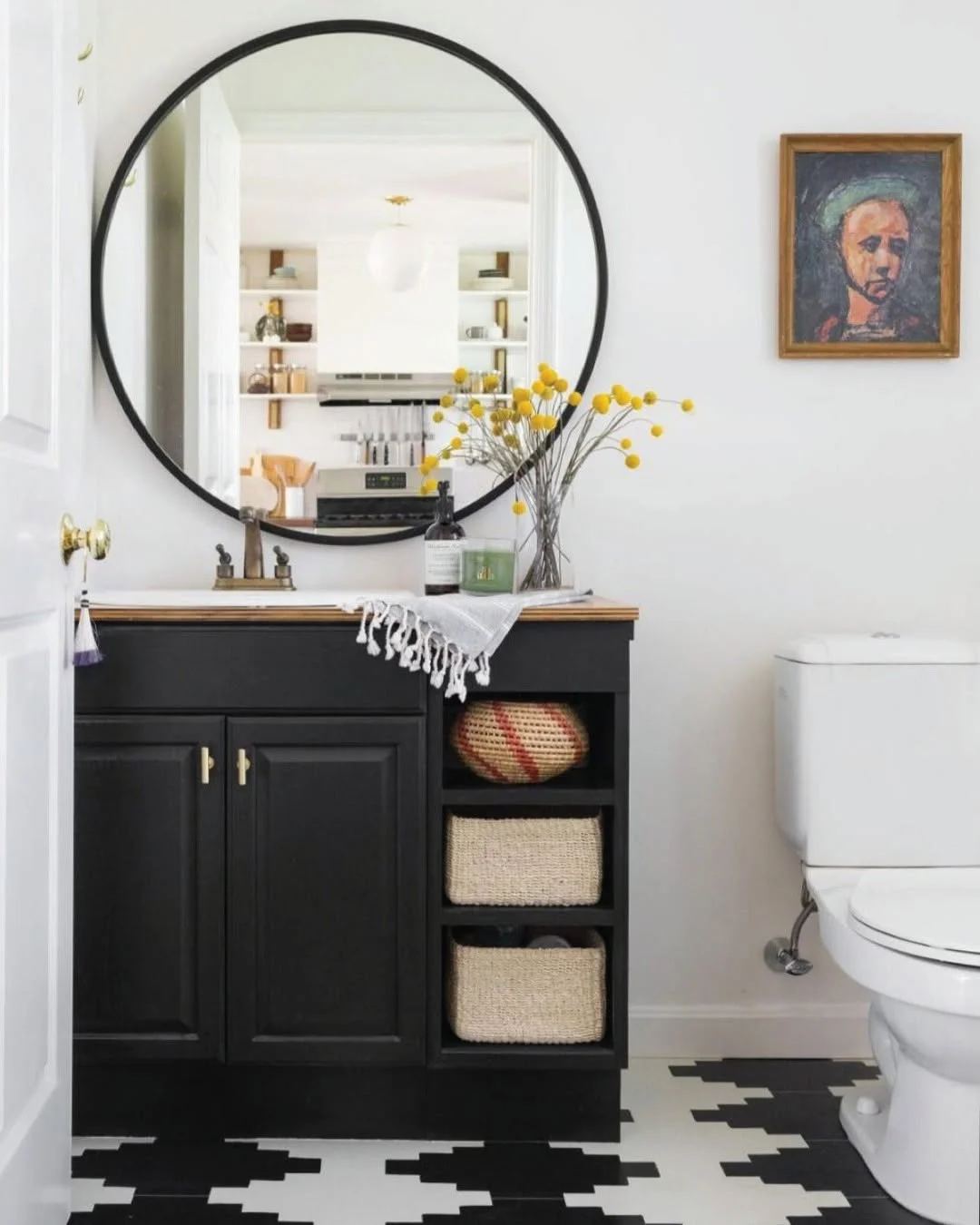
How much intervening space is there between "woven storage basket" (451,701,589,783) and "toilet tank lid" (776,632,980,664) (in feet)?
1.49

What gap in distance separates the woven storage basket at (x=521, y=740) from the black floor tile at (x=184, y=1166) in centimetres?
70

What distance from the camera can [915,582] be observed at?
2.51m

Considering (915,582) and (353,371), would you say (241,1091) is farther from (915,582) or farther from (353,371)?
(915,582)

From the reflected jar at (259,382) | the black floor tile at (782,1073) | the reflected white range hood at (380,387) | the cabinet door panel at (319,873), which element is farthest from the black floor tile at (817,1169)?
the reflected jar at (259,382)

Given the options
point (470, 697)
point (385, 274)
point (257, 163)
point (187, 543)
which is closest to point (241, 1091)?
point (470, 697)

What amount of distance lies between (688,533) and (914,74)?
993 mm

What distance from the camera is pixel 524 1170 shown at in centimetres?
200

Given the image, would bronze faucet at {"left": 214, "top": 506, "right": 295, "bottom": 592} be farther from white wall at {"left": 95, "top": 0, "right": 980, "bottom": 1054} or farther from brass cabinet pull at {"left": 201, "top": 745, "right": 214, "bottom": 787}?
brass cabinet pull at {"left": 201, "top": 745, "right": 214, "bottom": 787}

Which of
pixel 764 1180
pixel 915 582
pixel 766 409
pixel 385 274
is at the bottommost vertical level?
pixel 764 1180

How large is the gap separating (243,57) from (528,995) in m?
1.82

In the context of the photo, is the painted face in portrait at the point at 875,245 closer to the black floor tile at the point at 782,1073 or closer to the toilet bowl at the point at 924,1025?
the toilet bowl at the point at 924,1025

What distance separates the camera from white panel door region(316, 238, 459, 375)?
2.45 meters

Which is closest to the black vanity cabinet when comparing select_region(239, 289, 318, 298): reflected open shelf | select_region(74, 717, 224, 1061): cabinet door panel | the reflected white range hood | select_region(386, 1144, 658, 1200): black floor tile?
select_region(74, 717, 224, 1061): cabinet door panel

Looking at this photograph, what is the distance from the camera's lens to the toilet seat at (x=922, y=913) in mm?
1762
